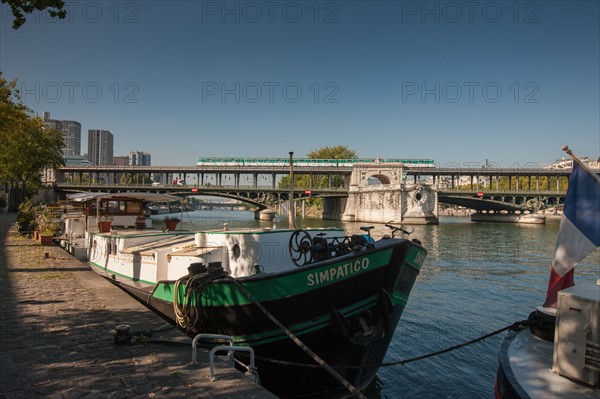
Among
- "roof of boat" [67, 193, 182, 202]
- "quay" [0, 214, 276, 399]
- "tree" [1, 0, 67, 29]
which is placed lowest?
"quay" [0, 214, 276, 399]

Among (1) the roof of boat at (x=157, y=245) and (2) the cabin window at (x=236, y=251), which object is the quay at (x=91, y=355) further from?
(2) the cabin window at (x=236, y=251)

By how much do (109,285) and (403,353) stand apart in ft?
26.6

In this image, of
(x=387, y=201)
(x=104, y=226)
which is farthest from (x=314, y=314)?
(x=387, y=201)

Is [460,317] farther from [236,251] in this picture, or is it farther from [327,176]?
[327,176]

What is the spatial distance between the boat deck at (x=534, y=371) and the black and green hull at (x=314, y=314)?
106 inches

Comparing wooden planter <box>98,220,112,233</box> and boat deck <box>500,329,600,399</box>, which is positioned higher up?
wooden planter <box>98,220,112,233</box>

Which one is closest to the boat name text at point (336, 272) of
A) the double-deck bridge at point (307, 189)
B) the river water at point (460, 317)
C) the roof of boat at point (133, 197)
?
the river water at point (460, 317)

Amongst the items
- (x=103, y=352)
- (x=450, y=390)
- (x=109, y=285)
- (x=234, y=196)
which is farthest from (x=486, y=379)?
(x=234, y=196)

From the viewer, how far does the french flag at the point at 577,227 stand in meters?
5.29

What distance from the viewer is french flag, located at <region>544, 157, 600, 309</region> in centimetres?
529

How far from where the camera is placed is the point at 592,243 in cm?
525

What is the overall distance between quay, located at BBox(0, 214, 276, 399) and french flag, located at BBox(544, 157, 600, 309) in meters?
4.09

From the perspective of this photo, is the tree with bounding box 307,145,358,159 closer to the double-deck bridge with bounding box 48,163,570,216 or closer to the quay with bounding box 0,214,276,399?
the double-deck bridge with bounding box 48,163,570,216

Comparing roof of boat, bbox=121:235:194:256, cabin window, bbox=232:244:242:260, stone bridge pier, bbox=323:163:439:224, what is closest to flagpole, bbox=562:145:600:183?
cabin window, bbox=232:244:242:260
